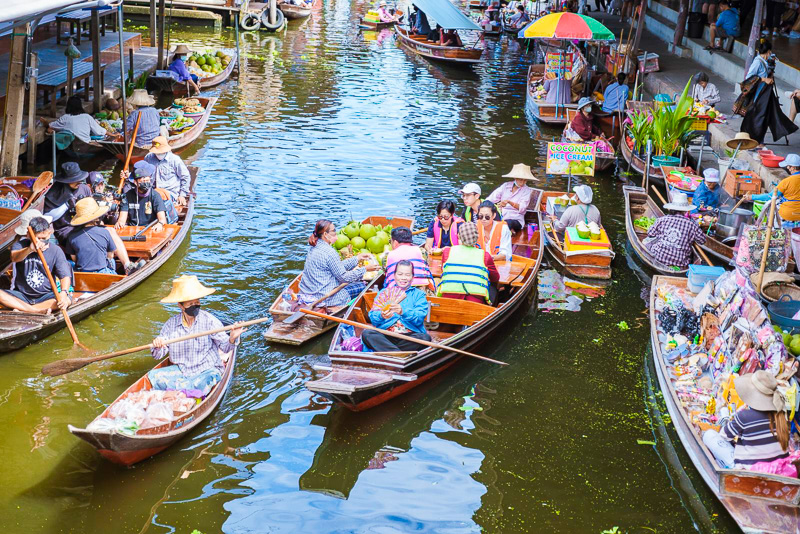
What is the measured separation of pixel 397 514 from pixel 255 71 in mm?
20516

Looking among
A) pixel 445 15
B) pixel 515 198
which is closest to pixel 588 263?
pixel 515 198

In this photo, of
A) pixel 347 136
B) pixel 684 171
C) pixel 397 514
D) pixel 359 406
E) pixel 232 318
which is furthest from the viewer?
pixel 347 136

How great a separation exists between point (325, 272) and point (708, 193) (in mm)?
6883

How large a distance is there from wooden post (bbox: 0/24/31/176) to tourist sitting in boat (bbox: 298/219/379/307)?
6467mm

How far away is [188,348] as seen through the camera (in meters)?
8.05

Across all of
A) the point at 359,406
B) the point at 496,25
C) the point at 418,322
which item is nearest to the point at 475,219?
the point at 418,322

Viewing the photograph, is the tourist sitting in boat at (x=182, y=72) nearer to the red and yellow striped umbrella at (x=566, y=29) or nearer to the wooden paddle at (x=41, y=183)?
the red and yellow striped umbrella at (x=566, y=29)

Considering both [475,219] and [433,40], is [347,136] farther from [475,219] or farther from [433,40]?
[433,40]

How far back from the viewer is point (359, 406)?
8250mm

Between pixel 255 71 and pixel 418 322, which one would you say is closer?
pixel 418 322

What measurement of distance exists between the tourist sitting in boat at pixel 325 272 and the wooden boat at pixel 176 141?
22.9ft

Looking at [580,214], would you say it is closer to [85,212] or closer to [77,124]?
[85,212]

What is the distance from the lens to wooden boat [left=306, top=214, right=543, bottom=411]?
801 centimetres

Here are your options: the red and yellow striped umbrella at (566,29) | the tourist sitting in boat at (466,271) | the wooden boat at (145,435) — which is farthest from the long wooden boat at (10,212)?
the red and yellow striped umbrella at (566,29)
